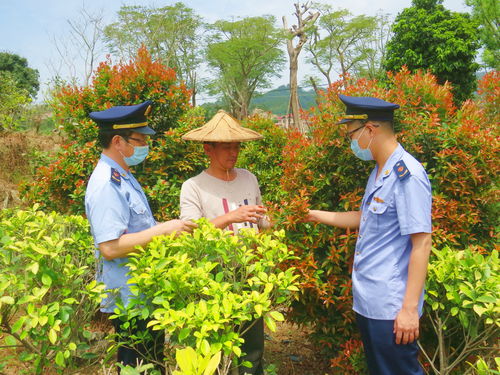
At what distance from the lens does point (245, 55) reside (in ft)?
116

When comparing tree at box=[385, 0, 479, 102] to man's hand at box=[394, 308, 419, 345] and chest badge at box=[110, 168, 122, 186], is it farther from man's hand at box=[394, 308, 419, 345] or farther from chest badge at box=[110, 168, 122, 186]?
chest badge at box=[110, 168, 122, 186]

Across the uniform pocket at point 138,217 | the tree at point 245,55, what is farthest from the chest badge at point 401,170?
the tree at point 245,55

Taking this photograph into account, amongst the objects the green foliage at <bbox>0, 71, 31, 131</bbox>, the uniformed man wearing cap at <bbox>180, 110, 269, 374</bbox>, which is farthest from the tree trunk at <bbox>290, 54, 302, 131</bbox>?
the uniformed man wearing cap at <bbox>180, 110, 269, 374</bbox>

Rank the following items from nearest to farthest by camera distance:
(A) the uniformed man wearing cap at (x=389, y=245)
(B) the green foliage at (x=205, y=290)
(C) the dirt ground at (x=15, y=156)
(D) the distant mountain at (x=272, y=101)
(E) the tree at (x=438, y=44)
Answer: (B) the green foliage at (x=205, y=290)
(A) the uniformed man wearing cap at (x=389, y=245)
(D) the distant mountain at (x=272, y=101)
(C) the dirt ground at (x=15, y=156)
(E) the tree at (x=438, y=44)

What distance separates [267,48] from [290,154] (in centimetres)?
3455

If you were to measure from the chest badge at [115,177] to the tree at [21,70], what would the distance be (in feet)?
124

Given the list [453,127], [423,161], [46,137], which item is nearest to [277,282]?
[423,161]

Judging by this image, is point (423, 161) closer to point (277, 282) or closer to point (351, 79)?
point (351, 79)

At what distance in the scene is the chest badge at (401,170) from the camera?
1.95 metres

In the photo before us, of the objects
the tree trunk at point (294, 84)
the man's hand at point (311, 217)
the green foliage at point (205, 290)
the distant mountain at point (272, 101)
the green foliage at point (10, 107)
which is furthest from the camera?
the tree trunk at point (294, 84)

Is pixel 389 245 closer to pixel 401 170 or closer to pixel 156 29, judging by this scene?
pixel 401 170

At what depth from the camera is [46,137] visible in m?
11.5

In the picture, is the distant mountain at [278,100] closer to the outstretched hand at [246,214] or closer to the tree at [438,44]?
the tree at [438,44]

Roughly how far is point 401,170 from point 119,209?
1.55 meters
